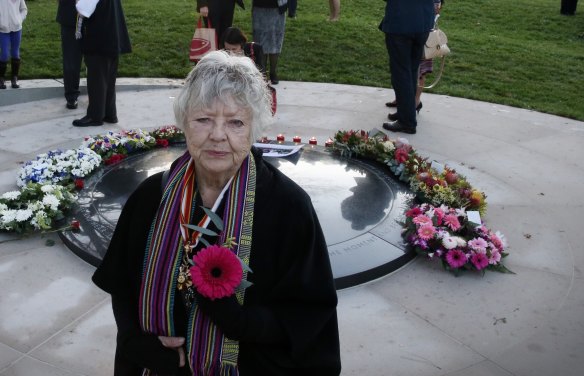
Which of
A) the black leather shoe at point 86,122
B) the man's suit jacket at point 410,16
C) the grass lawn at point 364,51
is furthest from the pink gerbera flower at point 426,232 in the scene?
the grass lawn at point 364,51

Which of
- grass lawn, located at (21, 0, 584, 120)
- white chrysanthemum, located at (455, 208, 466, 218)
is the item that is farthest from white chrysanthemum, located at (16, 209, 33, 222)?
grass lawn, located at (21, 0, 584, 120)

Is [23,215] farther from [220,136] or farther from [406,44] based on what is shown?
[406,44]

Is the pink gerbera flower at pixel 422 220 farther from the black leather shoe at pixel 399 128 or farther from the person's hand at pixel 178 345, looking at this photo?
the black leather shoe at pixel 399 128

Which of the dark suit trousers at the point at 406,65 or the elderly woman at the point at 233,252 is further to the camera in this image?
the dark suit trousers at the point at 406,65

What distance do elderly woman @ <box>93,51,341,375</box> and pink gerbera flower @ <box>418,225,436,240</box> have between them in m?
2.43

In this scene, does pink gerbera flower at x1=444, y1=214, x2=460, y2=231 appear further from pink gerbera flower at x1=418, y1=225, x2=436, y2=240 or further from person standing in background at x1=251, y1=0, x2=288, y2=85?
person standing in background at x1=251, y1=0, x2=288, y2=85

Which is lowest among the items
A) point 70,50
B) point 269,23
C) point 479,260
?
point 479,260

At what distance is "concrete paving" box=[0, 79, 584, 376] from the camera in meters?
3.56

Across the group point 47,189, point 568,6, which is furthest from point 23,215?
point 568,6

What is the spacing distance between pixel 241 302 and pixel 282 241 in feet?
0.78

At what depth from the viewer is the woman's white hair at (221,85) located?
219 cm

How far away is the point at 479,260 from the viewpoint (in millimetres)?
4469

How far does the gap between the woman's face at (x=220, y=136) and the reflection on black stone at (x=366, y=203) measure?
261 cm

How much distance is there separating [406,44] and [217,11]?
9.87 ft
